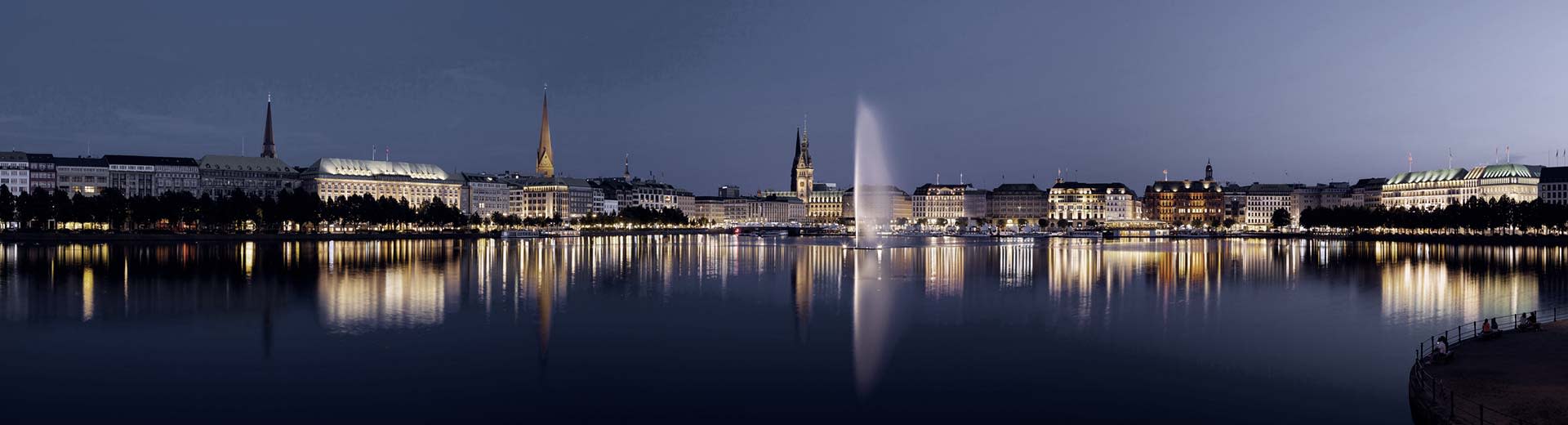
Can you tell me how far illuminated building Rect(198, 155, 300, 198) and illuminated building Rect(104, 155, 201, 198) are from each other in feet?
6.75

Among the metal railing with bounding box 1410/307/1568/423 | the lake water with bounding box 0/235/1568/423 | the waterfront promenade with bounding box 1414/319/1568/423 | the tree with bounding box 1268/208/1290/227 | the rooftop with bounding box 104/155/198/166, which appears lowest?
the lake water with bounding box 0/235/1568/423

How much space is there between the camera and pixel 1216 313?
30578mm

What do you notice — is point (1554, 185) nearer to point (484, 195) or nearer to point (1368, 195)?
point (1368, 195)

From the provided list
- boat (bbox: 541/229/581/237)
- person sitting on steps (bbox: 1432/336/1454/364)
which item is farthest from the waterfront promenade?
boat (bbox: 541/229/581/237)

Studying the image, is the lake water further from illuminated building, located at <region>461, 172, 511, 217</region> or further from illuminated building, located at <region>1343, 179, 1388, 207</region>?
illuminated building, located at <region>1343, 179, 1388, 207</region>

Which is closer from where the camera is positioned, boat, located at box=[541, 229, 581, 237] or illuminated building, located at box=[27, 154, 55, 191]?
illuminated building, located at box=[27, 154, 55, 191]

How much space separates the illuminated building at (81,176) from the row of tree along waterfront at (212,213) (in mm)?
24521

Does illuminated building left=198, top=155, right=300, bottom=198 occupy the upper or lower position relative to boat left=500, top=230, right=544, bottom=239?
upper

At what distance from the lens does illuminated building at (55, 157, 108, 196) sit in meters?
128

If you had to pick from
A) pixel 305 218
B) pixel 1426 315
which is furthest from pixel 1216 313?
pixel 305 218

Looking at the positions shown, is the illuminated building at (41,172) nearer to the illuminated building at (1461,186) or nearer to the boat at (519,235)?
the boat at (519,235)

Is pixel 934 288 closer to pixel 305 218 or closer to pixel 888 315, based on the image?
pixel 888 315

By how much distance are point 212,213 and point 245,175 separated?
58.3 metres

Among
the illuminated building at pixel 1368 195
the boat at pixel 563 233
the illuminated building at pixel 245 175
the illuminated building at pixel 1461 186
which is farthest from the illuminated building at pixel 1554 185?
the illuminated building at pixel 245 175
